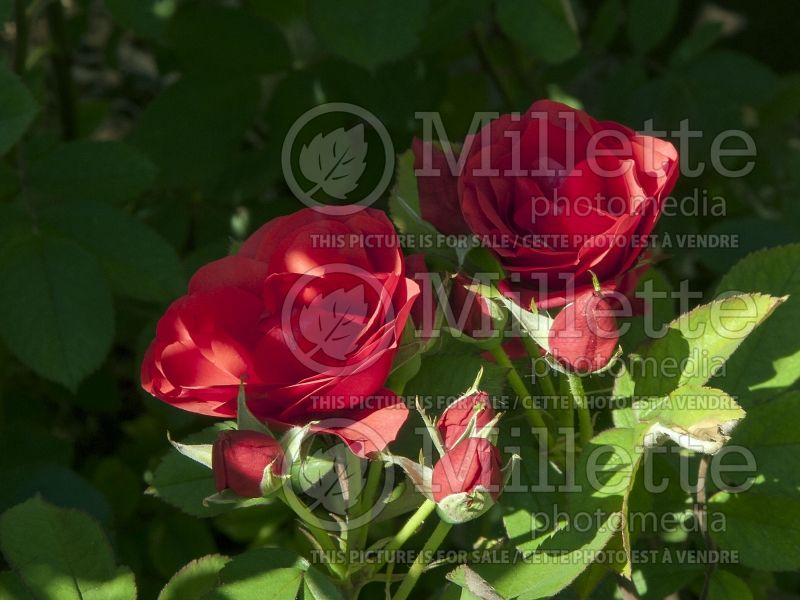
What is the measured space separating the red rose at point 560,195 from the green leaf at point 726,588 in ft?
0.95

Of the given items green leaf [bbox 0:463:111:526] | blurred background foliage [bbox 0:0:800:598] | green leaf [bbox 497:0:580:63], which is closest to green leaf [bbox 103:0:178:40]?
blurred background foliage [bbox 0:0:800:598]

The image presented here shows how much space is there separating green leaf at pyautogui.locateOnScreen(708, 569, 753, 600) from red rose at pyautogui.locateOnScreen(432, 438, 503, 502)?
30cm

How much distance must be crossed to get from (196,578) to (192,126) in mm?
712

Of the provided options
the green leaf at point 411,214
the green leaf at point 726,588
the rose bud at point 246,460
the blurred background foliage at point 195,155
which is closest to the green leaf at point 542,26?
the blurred background foliage at point 195,155

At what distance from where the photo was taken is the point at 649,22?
163 cm

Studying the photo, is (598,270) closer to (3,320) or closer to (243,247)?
(243,247)

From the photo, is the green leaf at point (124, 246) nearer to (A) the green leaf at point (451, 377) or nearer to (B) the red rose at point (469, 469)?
(A) the green leaf at point (451, 377)

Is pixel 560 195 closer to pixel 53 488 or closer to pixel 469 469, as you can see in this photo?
pixel 469 469

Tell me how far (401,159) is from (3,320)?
0.45m

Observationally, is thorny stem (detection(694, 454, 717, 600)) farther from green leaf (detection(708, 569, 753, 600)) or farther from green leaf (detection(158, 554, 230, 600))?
green leaf (detection(158, 554, 230, 600))

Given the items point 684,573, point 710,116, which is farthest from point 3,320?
point 710,116

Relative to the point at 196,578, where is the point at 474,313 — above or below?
above

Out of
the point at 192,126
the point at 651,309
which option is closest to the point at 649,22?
the point at 192,126

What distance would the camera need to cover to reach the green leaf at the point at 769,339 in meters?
0.90
